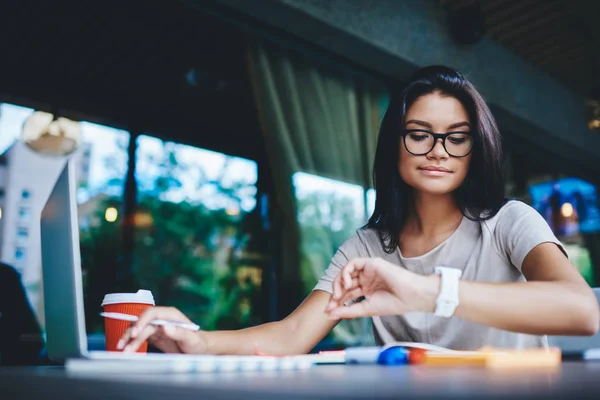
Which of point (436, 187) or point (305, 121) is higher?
point (305, 121)

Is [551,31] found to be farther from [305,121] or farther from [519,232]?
[519,232]

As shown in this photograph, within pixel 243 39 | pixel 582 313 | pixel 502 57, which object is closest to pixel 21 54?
pixel 243 39

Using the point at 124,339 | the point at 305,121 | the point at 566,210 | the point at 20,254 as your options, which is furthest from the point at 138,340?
the point at 566,210

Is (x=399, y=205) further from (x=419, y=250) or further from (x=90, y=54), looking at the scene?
(x=90, y=54)

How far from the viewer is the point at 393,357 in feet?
2.62

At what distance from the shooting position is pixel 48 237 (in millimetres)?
918

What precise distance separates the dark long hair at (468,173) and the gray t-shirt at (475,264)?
0.05m

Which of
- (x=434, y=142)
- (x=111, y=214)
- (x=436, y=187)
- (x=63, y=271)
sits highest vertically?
(x=111, y=214)

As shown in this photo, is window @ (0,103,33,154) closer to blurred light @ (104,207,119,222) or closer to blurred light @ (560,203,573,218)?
blurred light @ (104,207,119,222)

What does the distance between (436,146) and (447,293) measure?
607 millimetres

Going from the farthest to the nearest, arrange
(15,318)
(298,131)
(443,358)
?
(298,131), (15,318), (443,358)

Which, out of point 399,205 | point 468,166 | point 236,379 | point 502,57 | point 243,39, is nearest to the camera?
point 236,379

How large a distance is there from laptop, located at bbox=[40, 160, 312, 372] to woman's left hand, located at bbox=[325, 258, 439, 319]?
14 cm

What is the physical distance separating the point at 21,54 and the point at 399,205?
399 cm
